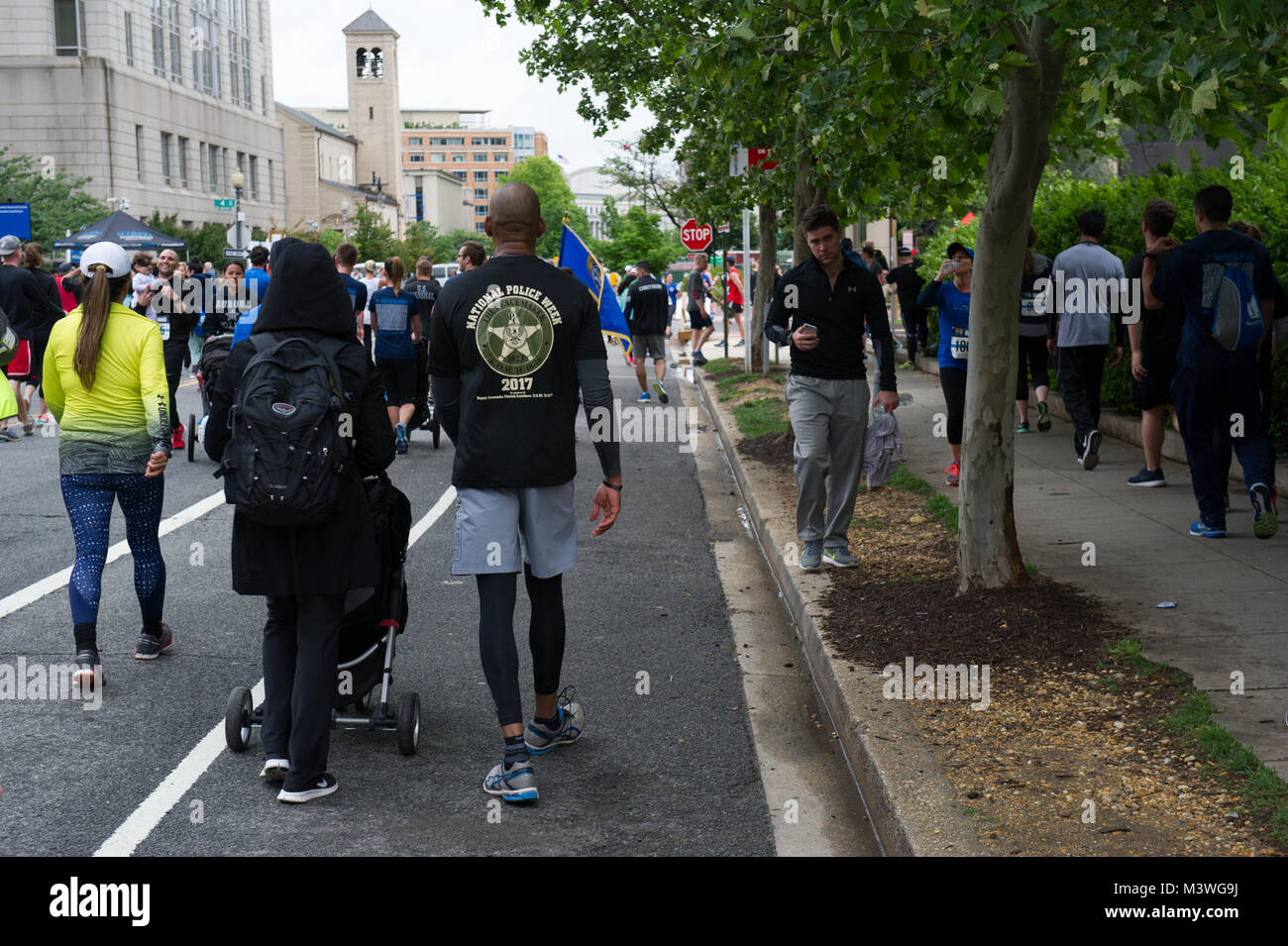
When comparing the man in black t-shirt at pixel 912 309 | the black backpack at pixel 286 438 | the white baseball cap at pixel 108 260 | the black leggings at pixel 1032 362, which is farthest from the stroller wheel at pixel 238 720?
the man in black t-shirt at pixel 912 309

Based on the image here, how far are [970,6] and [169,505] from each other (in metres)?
8.10

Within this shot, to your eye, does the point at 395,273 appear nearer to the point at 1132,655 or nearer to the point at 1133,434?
the point at 1133,434

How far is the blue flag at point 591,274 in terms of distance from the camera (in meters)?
11.3

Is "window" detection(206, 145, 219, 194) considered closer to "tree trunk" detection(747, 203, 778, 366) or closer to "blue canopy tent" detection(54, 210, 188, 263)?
"blue canopy tent" detection(54, 210, 188, 263)

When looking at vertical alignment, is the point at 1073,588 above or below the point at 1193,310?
below

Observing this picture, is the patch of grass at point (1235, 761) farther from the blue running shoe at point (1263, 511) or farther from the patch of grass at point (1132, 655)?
the blue running shoe at point (1263, 511)

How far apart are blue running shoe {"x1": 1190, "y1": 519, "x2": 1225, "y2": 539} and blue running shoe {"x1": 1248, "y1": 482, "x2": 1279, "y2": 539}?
0.19 meters

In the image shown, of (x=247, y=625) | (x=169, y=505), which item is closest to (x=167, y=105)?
(x=169, y=505)

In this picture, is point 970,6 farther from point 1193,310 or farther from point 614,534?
point 614,534

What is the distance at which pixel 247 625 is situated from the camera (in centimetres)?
762

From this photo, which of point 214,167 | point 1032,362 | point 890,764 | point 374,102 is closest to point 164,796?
point 890,764

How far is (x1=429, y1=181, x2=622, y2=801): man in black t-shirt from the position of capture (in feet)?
16.5

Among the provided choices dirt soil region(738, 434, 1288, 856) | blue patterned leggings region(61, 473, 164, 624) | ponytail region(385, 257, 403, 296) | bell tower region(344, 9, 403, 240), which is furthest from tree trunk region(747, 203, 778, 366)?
bell tower region(344, 9, 403, 240)
